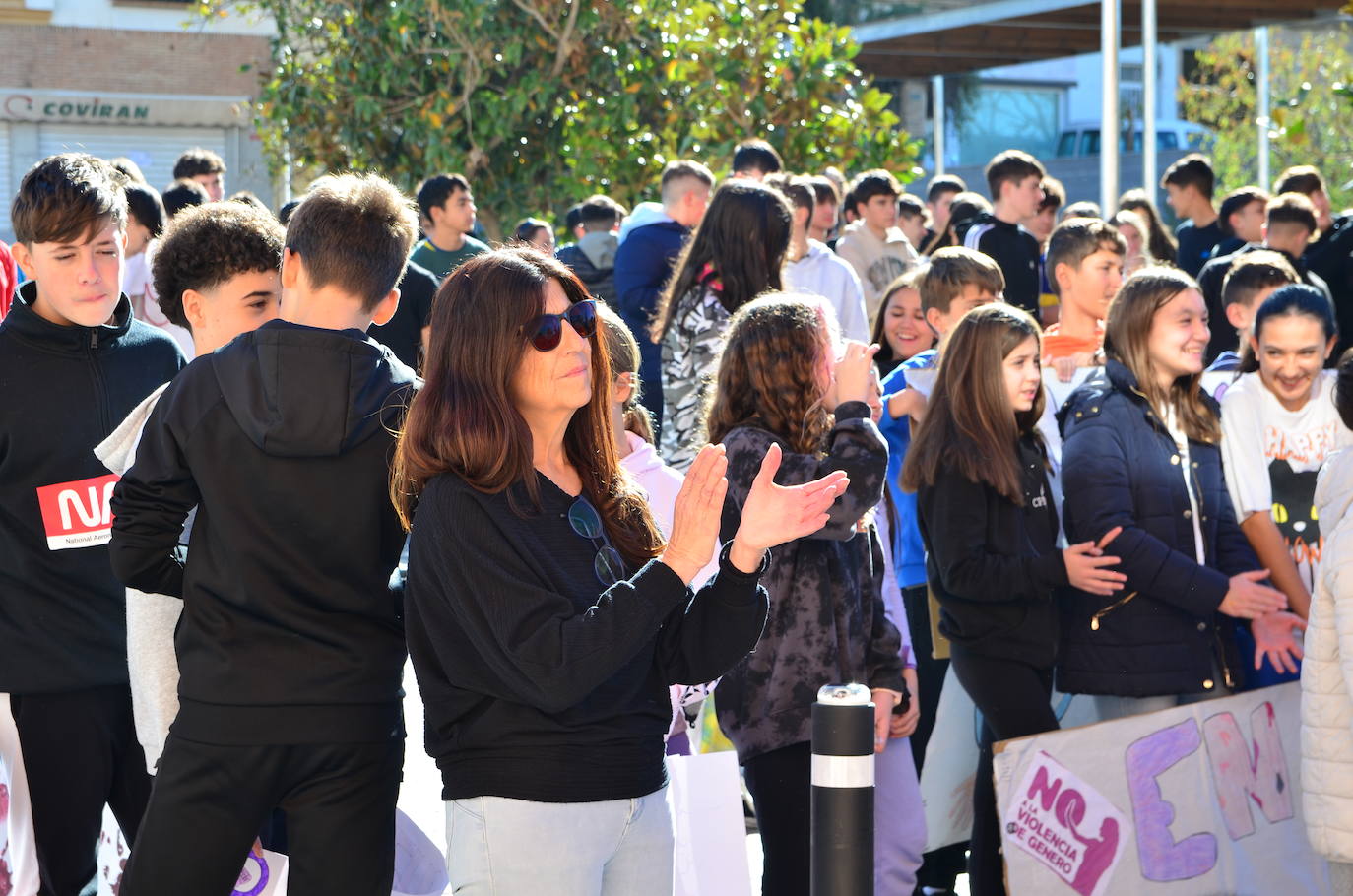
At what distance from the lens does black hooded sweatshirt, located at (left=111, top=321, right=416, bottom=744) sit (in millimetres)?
3154

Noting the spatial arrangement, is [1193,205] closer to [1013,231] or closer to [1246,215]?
[1246,215]

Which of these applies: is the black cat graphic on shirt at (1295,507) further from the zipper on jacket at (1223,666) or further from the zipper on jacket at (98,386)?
the zipper on jacket at (98,386)

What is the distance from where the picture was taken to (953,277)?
6.01m

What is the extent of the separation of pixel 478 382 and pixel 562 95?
421 inches

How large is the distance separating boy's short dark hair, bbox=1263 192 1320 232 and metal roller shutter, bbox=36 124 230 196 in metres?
23.0

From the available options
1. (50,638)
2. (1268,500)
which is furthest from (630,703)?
(1268,500)

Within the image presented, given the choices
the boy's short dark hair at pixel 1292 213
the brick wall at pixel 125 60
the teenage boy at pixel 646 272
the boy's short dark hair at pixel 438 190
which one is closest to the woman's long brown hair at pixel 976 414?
the teenage boy at pixel 646 272

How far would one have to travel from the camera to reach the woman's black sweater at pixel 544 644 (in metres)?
2.73

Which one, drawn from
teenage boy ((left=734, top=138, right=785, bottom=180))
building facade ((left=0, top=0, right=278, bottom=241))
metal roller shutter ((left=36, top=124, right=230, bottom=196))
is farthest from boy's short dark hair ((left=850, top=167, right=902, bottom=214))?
metal roller shutter ((left=36, top=124, right=230, bottom=196))

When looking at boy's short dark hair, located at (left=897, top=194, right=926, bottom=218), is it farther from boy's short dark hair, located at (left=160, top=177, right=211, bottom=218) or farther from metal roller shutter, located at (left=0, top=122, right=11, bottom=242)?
metal roller shutter, located at (left=0, top=122, right=11, bottom=242)

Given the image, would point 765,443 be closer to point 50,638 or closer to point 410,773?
point 50,638

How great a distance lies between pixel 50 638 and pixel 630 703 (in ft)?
5.81

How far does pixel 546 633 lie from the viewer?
271 centimetres

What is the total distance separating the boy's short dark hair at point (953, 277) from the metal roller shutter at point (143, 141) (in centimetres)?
2494
